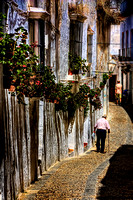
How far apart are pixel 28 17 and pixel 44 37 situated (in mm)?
1059

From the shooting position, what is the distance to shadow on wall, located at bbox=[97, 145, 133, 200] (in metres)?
7.28

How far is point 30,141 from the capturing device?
8555 mm

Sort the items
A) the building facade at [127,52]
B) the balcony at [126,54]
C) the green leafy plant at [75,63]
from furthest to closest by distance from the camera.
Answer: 1. the balcony at [126,54]
2. the building facade at [127,52]
3. the green leafy plant at [75,63]

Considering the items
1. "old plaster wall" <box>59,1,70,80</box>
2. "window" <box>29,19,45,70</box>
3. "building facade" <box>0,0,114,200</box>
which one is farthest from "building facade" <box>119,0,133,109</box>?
"window" <box>29,19,45,70</box>

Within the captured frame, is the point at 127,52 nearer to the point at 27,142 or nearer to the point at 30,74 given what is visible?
the point at 27,142

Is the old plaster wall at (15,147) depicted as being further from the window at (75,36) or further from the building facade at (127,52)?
the building facade at (127,52)

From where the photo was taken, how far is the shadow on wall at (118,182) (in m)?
7.28

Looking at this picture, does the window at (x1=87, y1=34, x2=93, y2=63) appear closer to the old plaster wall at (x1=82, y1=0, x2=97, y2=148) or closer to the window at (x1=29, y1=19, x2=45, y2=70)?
the old plaster wall at (x1=82, y1=0, x2=97, y2=148)

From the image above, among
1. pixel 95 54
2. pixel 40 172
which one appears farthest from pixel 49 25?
pixel 95 54

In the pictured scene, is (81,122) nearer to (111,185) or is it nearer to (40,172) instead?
(40,172)

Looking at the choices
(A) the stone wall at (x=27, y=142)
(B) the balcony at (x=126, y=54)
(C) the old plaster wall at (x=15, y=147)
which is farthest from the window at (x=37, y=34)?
(B) the balcony at (x=126, y=54)

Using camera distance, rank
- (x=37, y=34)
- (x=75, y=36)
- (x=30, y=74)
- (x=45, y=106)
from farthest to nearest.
→ 1. (x=75, y=36)
2. (x=37, y=34)
3. (x=45, y=106)
4. (x=30, y=74)

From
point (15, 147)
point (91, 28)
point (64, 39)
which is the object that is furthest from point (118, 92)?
point (15, 147)

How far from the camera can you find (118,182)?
8.59 meters
